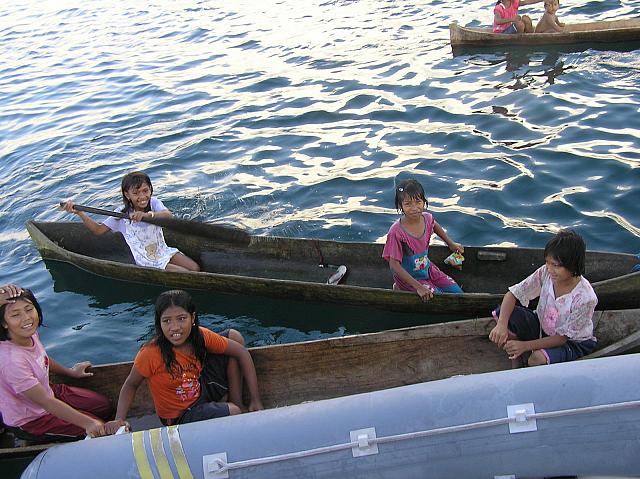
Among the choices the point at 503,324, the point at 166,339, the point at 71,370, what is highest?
the point at 166,339

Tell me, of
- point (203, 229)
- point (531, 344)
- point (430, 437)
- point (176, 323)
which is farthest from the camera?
point (203, 229)

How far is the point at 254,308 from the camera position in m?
7.15

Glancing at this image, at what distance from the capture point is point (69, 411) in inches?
196

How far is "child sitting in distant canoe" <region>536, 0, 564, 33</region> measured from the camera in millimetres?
11812

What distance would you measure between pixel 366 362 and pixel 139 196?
10.1ft

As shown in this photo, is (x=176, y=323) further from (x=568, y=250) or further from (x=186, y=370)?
(x=568, y=250)

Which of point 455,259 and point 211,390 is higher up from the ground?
point 211,390

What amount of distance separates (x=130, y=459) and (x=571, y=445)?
251 cm

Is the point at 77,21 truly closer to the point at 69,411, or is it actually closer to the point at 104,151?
the point at 104,151

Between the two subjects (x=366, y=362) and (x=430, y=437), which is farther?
(x=366, y=362)

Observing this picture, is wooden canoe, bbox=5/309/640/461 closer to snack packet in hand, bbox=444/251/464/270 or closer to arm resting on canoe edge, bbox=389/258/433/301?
arm resting on canoe edge, bbox=389/258/433/301

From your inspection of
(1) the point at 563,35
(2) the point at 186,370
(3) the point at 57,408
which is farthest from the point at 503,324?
(1) the point at 563,35

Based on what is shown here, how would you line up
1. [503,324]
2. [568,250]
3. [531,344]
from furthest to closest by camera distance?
[503,324], [531,344], [568,250]

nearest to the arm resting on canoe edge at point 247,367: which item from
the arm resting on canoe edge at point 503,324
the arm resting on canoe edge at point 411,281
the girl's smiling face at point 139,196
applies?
the arm resting on canoe edge at point 411,281
